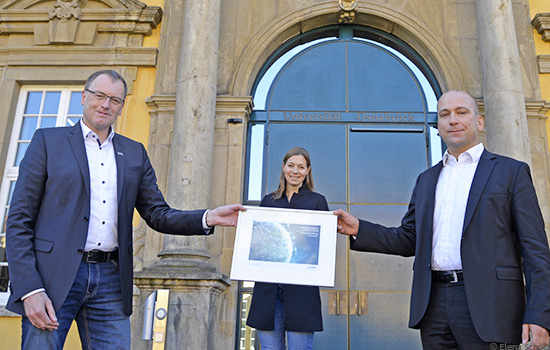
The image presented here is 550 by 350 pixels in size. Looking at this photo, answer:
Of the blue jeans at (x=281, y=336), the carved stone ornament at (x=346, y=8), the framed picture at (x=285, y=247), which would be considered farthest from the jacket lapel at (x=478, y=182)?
the carved stone ornament at (x=346, y=8)

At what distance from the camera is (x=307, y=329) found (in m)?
3.82

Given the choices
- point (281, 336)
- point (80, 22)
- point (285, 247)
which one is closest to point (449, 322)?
point (285, 247)

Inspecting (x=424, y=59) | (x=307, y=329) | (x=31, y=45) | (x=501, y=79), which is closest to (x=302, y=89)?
(x=424, y=59)

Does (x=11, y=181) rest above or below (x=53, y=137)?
above

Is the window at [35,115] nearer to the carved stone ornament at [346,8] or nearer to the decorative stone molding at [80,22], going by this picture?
the decorative stone molding at [80,22]

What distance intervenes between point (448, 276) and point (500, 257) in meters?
0.29

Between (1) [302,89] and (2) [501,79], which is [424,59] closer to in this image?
(2) [501,79]

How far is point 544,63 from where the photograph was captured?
7.45 metres

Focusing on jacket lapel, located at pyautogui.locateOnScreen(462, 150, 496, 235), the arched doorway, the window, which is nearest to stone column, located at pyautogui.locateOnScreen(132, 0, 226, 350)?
the arched doorway

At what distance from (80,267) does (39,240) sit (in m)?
0.24

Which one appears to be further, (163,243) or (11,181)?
(11,181)

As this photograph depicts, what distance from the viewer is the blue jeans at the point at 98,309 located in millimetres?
2615

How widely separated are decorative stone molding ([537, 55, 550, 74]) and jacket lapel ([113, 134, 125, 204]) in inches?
Answer: 259

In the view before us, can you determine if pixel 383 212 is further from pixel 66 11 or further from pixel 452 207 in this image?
pixel 66 11
